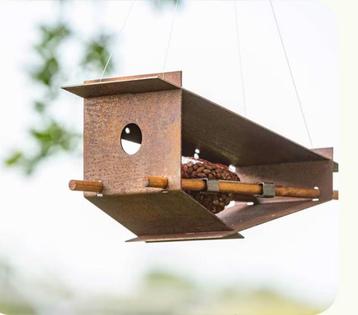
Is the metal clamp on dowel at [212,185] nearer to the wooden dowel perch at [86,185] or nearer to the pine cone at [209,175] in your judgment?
the pine cone at [209,175]

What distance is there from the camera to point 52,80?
218 inches

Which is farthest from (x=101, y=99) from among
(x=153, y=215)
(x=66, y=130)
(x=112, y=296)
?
(x=112, y=296)

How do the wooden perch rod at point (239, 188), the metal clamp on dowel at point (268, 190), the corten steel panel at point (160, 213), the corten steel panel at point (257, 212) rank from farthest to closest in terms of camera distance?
the corten steel panel at point (257, 212)
the metal clamp on dowel at point (268, 190)
the corten steel panel at point (160, 213)
the wooden perch rod at point (239, 188)

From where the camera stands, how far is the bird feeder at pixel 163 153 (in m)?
3.02

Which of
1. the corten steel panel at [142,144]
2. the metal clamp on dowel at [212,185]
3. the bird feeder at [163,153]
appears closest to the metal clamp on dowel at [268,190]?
the bird feeder at [163,153]

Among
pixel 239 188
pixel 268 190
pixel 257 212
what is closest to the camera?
pixel 239 188

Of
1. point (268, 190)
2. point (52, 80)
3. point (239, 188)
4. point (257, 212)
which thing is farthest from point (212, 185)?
point (52, 80)

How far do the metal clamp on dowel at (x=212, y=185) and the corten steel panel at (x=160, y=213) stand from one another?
0.05m

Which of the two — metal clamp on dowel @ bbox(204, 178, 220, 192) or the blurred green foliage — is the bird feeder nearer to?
metal clamp on dowel @ bbox(204, 178, 220, 192)

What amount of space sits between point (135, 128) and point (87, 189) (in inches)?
9.0

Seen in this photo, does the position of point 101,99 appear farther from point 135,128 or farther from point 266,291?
point 266,291

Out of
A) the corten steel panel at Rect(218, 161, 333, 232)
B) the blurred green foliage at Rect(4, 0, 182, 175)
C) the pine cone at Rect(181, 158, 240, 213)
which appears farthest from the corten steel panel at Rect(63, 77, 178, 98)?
the blurred green foliage at Rect(4, 0, 182, 175)

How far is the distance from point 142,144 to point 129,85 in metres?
0.16

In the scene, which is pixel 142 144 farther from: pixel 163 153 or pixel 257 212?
pixel 257 212
